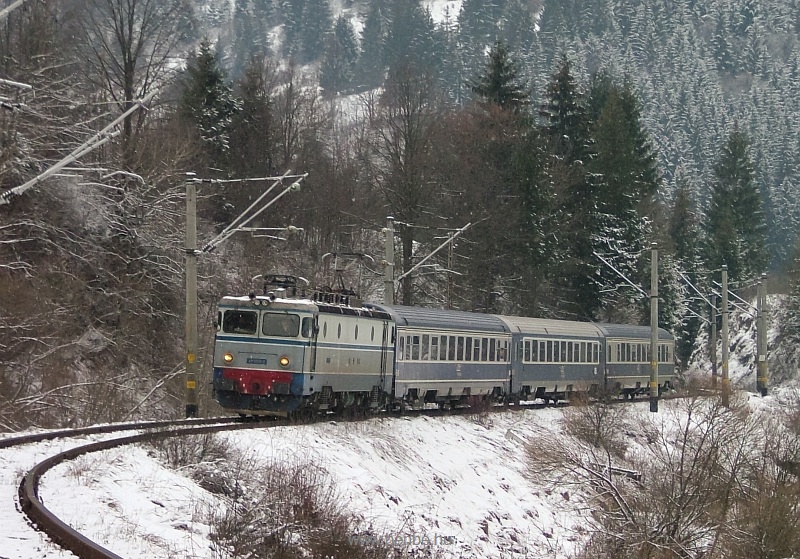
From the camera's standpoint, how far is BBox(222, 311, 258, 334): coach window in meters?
25.4

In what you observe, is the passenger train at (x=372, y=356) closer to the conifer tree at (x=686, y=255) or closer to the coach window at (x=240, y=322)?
the coach window at (x=240, y=322)

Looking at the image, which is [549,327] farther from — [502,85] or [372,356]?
[502,85]

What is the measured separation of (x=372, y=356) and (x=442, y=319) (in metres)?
5.13

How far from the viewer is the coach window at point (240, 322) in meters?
25.4

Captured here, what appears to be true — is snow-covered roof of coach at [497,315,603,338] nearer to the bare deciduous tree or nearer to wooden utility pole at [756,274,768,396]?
the bare deciduous tree

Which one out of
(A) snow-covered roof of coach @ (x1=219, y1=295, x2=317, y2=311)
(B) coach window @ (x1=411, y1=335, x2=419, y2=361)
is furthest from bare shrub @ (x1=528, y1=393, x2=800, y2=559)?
(A) snow-covered roof of coach @ (x1=219, y1=295, x2=317, y2=311)

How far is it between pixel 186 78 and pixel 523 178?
17.6 metres

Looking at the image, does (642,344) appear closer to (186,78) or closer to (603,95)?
(186,78)

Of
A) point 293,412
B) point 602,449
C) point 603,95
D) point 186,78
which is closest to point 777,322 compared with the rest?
point 603,95

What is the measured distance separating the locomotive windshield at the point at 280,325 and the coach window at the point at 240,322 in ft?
0.89

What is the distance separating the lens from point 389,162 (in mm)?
58969

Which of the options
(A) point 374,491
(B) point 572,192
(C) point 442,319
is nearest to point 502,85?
(B) point 572,192

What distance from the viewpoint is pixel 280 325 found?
82.3ft

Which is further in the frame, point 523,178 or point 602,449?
point 523,178
